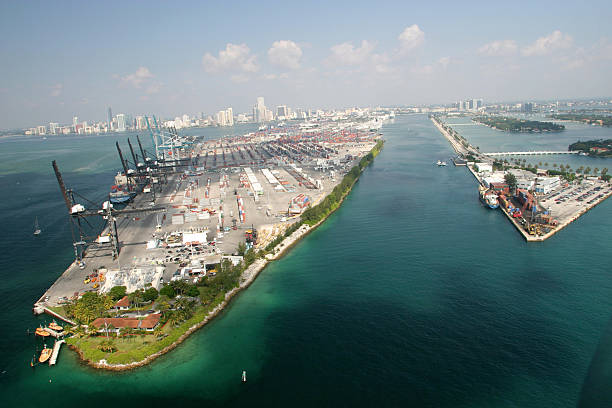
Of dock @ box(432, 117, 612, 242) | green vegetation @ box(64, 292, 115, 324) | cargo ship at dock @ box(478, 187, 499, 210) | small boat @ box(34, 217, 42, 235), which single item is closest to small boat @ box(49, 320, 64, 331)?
green vegetation @ box(64, 292, 115, 324)

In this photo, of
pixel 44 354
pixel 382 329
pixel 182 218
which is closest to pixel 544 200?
pixel 382 329

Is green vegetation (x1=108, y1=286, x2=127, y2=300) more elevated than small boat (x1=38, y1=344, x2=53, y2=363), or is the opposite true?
green vegetation (x1=108, y1=286, x2=127, y2=300)

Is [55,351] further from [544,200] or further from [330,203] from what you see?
[544,200]

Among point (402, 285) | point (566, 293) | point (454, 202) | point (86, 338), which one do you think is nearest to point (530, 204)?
point (454, 202)

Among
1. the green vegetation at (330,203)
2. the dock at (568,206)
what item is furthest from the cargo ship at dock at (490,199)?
the green vegetation at (330,203)

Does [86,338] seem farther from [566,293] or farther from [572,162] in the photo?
[572,162]

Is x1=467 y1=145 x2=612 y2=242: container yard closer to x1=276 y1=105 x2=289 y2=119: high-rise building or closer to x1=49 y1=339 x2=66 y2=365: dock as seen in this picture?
x1=49 y1=339 x2=66 y2=365: dock
